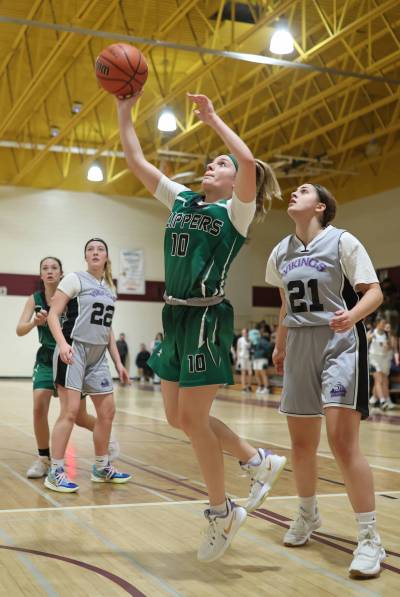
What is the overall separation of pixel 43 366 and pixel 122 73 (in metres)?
2.79

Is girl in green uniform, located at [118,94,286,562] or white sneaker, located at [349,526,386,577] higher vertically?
girl in green uniform, located at [118,94,286,562]

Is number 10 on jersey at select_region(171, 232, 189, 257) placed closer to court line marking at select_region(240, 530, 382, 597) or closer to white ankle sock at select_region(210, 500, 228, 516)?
white ankle sock at select_region(210, 500, 228, 516)

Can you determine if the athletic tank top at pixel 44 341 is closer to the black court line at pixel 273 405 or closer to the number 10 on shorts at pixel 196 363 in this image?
the number 10 on shorts at pixel 196 363

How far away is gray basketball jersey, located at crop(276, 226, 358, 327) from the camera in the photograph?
12.0 feet

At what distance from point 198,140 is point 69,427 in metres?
18.3

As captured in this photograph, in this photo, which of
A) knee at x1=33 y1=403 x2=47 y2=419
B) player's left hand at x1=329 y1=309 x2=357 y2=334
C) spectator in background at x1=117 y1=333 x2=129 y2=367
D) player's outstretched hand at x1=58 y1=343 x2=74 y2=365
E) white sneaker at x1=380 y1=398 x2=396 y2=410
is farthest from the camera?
spectator in background at x1=117 y1=333 x2=129 y2=367

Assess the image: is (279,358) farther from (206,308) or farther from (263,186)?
(263,186)

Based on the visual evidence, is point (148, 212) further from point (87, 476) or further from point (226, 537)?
point (226, 537)

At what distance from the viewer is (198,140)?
22969 mm

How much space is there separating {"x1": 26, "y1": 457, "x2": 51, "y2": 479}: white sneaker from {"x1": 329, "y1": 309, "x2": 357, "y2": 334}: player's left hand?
3.37m

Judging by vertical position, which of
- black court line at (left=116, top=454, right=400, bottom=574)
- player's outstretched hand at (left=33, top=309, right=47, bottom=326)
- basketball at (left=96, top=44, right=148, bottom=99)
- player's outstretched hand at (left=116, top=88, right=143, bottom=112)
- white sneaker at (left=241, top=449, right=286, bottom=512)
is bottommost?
black court line at (left=116, top=454, right=400, bottom=574)

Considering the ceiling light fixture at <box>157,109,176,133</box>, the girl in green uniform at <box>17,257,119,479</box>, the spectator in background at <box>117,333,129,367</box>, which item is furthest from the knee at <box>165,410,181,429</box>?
the spectator in background at <box>117,333,129,367</box>

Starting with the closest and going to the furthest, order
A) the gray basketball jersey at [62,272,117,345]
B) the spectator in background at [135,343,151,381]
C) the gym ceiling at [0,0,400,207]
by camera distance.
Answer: the gray basketball jersey at [62,272,117,345] → the gym ceiling at [0,0,400,207] → the spectator in background at [135,343,151,381]

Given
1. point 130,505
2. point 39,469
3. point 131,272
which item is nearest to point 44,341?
point 39,469
